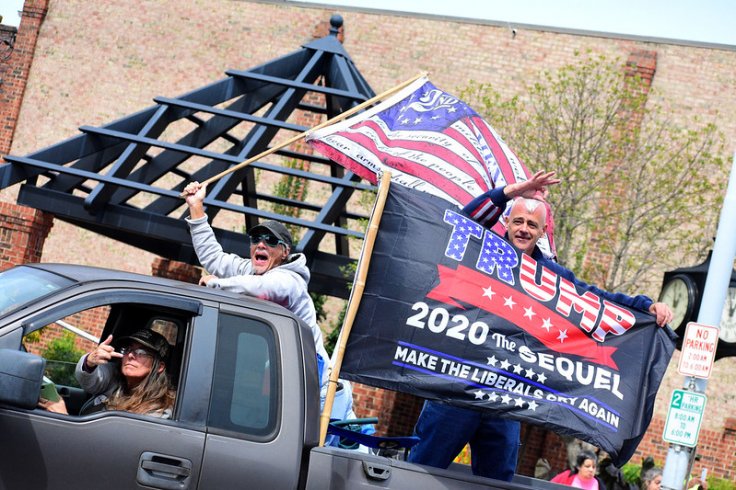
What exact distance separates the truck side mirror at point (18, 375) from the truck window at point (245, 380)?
81 cm

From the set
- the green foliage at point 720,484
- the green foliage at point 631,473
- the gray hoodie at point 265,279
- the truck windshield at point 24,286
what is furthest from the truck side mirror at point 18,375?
the green foliage at point 720,484

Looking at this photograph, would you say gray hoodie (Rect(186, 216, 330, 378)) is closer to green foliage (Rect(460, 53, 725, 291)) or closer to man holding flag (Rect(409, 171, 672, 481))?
man holding flag (Rect(409, 171, 672, 481))

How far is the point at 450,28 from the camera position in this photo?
2433 centimetres

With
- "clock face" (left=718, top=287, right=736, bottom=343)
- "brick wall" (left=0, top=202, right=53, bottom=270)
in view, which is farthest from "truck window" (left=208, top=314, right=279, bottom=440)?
"brick wall" (left=0, top=202, right=53, bottom=270)

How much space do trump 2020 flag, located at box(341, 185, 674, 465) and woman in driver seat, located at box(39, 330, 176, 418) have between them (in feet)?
3.27

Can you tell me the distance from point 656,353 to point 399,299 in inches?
59.8

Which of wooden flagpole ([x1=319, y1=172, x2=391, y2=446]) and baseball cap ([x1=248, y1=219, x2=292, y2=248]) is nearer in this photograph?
wooden flagpole ([x1=319, y1=172, x2=391, y2=446])

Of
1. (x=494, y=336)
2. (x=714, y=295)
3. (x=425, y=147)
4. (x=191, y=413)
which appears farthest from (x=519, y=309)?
(x=714, y=295)

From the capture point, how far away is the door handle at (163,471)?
4.29 m

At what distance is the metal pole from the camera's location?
7852 millimetres

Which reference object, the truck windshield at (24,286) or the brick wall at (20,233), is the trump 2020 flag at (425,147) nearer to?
the truck windshield at (24,286)

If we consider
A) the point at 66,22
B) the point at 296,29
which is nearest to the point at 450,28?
the point at 296,29

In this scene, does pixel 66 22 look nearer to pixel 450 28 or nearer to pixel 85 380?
pixel 450 28

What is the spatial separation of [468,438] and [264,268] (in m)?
1.44
